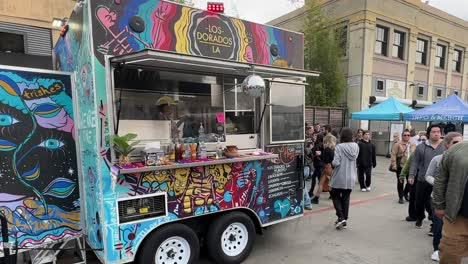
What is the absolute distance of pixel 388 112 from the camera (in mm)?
10797

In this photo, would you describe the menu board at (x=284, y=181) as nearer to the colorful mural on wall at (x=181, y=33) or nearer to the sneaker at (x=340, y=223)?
the sneaker at (x=340, y=223)

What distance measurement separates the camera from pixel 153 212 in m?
3.20

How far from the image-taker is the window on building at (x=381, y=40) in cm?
1556

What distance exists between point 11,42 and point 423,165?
9557 mm

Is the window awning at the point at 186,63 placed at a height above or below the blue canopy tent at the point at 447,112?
above

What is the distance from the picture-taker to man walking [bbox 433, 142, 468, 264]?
2826 millimetres

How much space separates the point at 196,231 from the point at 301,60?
293 cm

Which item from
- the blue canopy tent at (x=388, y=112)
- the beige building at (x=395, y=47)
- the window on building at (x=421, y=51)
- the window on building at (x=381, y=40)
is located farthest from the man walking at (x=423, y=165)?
the window on building at (x=421, y=51)

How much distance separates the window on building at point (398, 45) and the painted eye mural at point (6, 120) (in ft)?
58.2

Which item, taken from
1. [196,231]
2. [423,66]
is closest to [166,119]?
[196,231]

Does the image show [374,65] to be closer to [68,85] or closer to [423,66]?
[423,66]

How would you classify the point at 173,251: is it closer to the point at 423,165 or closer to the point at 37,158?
the point at 37,158

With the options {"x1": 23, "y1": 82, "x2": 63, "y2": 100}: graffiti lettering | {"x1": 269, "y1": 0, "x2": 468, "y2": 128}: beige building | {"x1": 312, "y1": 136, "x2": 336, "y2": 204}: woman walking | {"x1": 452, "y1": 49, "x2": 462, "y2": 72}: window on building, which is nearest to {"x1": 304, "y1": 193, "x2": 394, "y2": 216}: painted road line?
{"x1": 312, "y1": 136, "x2": 336, "y2": 204}: woman walking

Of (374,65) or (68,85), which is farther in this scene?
(374,65)
